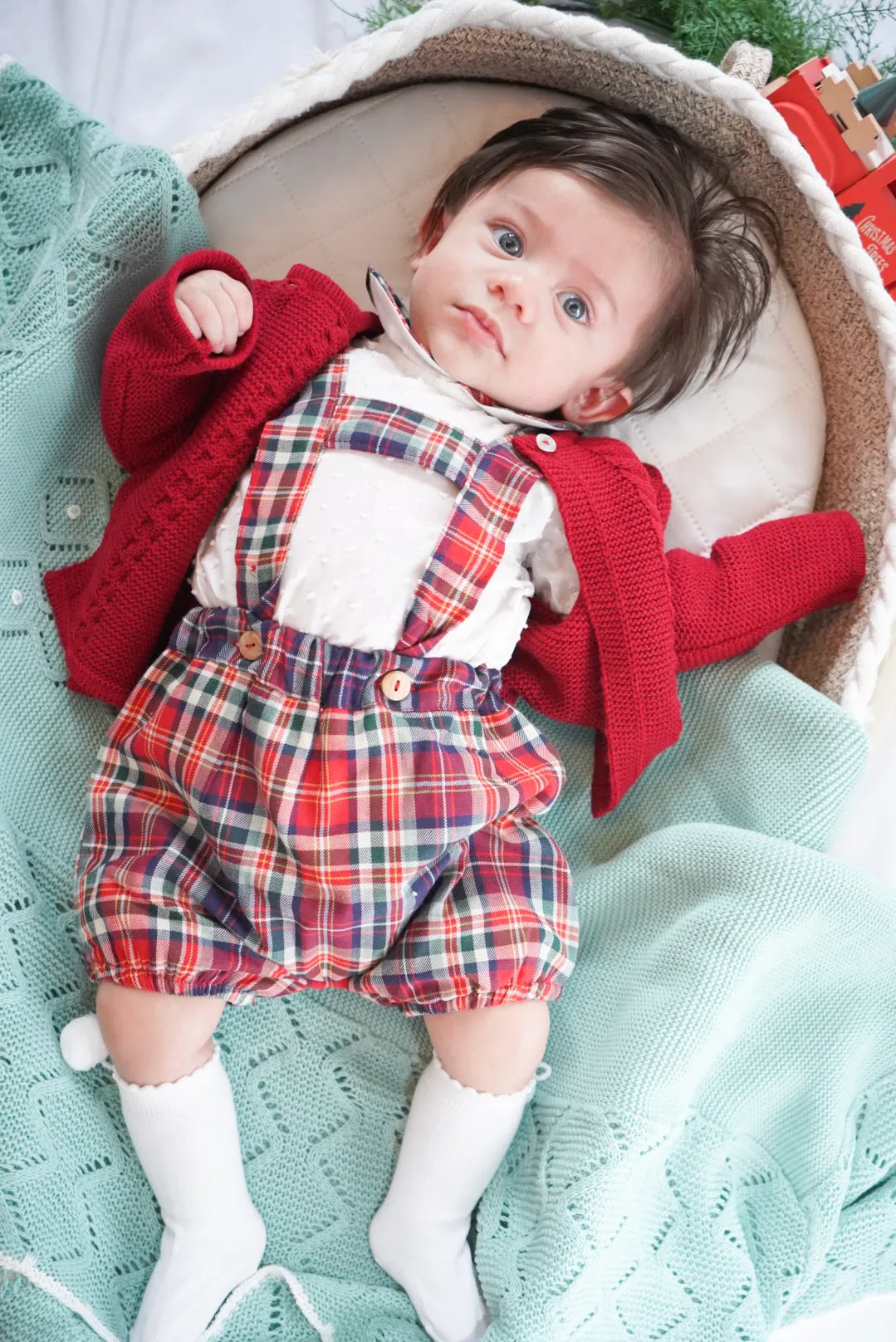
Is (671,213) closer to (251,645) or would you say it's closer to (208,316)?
(208,316)

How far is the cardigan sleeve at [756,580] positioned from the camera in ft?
3.83

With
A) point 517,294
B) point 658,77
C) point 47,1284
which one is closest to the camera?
point 47,1284

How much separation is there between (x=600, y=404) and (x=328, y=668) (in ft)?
1.48

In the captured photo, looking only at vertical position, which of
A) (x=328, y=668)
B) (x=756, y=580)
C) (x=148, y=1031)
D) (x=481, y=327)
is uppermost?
(x=481, y=327)

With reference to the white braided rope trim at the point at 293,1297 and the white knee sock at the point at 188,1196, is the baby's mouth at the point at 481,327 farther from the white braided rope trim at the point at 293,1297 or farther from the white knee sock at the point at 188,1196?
the white braided rope trim at the point at 293,1297

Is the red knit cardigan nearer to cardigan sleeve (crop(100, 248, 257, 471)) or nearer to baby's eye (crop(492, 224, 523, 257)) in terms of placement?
cardigan sleeve (crop(100, 248, 257, 471))

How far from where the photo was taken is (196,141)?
3.99 feet

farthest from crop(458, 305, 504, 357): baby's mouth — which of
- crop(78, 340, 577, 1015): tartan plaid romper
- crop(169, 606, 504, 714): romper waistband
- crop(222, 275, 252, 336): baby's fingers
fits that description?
crop(169, 606, 504, 714): romper waistband

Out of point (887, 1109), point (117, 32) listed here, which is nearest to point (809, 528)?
point (887, 1109)

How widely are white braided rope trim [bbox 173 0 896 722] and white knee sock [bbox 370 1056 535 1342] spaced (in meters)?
0.56

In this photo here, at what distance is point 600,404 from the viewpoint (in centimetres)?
123

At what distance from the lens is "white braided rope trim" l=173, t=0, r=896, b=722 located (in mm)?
1157

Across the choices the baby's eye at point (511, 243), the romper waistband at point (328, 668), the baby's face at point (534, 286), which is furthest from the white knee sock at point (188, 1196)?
the baby's eye at point (511, 243)

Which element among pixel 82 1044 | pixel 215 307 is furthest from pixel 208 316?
pixel 82 1044
